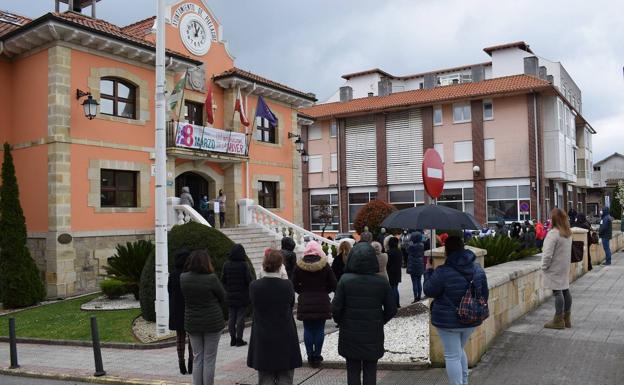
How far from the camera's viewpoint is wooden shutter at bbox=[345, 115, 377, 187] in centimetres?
3997

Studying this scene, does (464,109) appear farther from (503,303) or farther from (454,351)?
(454,351)

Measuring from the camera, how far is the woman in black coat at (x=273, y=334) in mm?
5234

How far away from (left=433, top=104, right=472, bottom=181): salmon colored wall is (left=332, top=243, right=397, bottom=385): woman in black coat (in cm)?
3230

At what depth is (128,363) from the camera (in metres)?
8.33

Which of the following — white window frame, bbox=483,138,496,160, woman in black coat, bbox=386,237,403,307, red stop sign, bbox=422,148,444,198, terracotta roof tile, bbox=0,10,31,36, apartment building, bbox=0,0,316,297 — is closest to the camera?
red stop sign, bbox=422,148,444,198

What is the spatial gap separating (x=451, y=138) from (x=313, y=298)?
3150 centimetres

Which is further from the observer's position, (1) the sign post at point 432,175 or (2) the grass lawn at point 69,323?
(2) the grass lawn at point 69,323

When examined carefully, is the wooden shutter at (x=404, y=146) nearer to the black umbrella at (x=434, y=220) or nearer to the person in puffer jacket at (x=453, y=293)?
the black umbrella at (x=434, y=220)

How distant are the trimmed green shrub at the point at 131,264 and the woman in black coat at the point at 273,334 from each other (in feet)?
28.8

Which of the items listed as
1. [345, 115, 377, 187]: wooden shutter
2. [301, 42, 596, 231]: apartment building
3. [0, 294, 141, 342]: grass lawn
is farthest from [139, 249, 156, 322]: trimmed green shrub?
[345, 115, 377, 187]: wooden shutter

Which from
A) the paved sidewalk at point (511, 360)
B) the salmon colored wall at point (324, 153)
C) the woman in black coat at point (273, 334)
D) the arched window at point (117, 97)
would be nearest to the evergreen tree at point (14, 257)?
the arched window at point (117, 97)

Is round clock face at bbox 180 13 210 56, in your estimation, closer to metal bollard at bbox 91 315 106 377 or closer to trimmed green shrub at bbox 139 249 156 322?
trimmed green shrub at bbox 139 249 156 322

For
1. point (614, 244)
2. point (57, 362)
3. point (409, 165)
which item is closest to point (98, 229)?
point (57, 362)

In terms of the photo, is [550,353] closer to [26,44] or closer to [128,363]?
[128,363]
